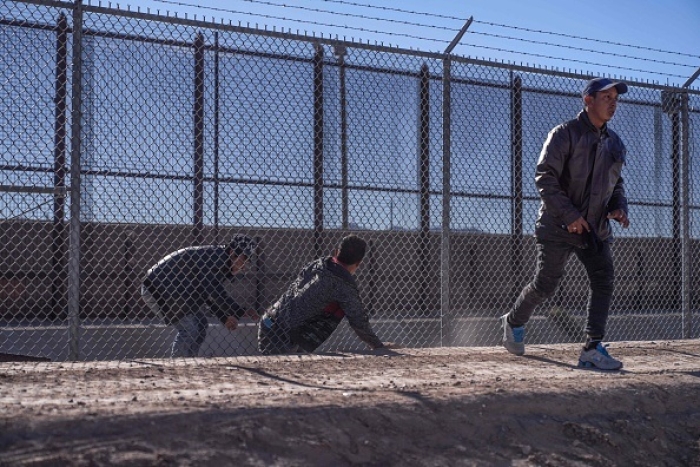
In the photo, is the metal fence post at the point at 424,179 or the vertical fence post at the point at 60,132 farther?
the metal fence post at the point at 424,179

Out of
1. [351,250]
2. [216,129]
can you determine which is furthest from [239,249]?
Answer: [216,129]

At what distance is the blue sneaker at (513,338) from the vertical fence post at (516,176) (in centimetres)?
302

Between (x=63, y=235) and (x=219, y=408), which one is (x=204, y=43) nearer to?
(x=63, y=235)

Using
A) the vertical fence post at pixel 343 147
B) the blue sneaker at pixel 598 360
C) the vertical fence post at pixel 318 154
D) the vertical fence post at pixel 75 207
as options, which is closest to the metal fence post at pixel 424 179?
the vertical fence post at pixel 343 147

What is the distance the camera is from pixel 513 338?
15.9 feet

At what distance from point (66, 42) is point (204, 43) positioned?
1.25 m

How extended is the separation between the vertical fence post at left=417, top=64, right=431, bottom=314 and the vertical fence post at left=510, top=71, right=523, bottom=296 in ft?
3.17

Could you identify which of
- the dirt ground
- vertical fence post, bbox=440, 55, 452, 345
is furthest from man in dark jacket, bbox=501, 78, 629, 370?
vertical fence post, bbox=440, 55, 452, 345

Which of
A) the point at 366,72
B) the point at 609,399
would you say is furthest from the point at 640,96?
the point at 609,399

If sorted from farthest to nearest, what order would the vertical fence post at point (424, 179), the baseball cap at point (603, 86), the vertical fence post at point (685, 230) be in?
the vertical fence post at point (424, 179)
the vertical fence post at point (685, 230)
the baseball cap at point (603, 86)

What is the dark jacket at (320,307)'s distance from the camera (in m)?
5.05

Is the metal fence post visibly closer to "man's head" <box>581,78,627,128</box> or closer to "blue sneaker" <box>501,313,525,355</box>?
"blue sneaker" <box>501,313,525,355</box>

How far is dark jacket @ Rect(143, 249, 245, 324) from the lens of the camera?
550 centimetres

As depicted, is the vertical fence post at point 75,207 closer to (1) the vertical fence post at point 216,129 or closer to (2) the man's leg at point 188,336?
(2) the man's leg at point 188,336
